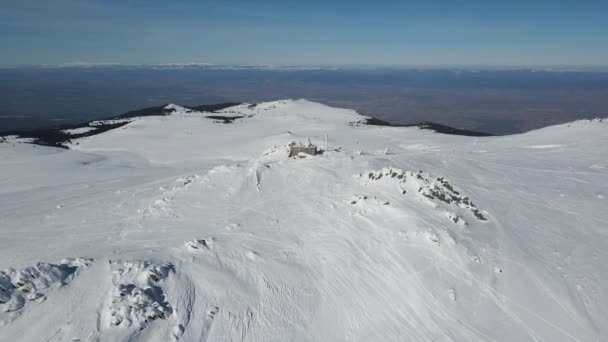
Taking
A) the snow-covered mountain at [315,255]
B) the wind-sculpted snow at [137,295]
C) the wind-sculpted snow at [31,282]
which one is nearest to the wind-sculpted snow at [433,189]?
the snow-covered mountain at [315,255]

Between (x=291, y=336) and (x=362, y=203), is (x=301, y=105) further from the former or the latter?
(x=291, y=336)

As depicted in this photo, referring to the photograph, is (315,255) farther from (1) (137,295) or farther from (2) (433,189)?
(2) (433,189)

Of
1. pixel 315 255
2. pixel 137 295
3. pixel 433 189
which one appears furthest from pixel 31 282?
pixel 433 189

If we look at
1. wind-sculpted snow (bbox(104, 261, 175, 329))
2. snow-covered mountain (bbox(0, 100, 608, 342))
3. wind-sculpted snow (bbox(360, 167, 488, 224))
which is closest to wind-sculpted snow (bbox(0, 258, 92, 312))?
snow-covered mountain (bbox(0, 100, 608, 342))

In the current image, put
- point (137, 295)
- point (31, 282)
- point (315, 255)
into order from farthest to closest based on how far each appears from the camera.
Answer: point (315, 255) → point (31, 282) → point (137, 295)

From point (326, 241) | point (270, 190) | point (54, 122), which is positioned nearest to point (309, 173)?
point (270, 190)

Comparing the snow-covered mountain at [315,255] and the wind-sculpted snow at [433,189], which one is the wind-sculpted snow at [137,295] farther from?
the wind-sculpted snow at [433,189]

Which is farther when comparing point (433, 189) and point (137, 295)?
point (433, 189)
